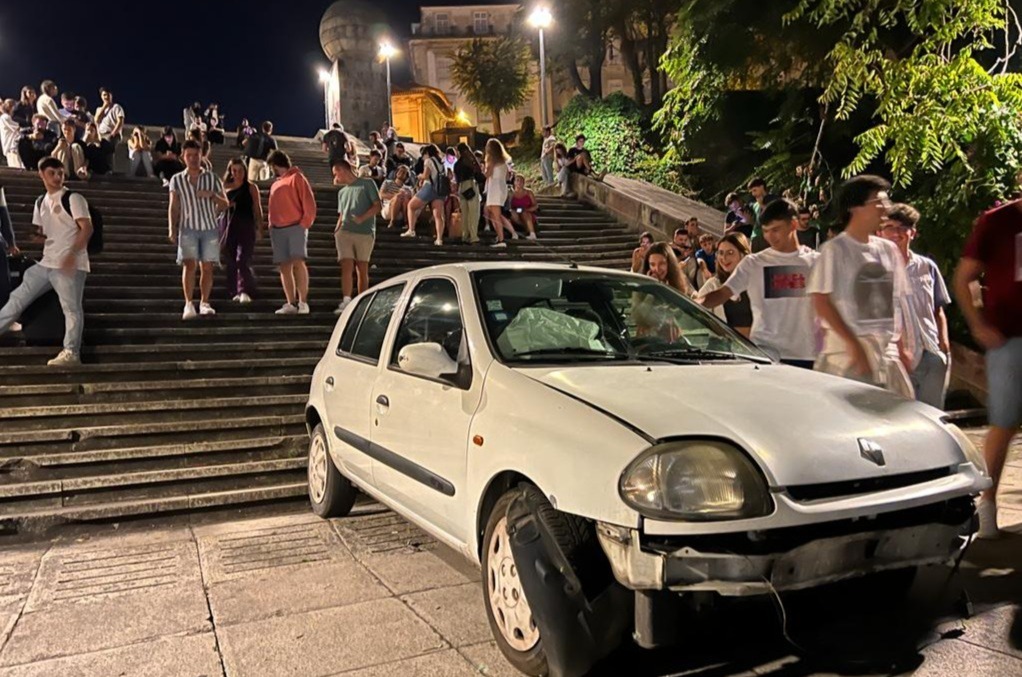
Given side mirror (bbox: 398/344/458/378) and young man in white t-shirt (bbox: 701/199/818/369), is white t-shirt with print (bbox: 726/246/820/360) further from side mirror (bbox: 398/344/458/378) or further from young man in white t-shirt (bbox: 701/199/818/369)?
side mirror (bbox: 398/344/458/378)

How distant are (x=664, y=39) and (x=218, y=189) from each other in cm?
2367

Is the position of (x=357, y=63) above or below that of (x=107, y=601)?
above

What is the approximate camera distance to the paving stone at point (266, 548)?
4098 mm

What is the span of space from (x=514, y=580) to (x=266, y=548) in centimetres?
221

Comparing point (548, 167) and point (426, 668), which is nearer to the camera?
point (426, 668)

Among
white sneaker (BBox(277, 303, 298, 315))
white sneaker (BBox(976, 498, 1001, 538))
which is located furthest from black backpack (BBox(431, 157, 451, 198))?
white sneaker (BBox(976, 498, 1001, 538))

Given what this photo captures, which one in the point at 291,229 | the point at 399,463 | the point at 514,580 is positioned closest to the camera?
the point at 514,580

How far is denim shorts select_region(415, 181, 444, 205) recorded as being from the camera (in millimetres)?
11844

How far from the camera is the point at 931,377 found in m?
4.60

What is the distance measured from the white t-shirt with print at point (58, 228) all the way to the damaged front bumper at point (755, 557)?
5.90 metres

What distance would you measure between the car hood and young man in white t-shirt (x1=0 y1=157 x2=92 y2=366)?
5143 mm

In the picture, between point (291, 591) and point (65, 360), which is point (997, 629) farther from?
point (65, 360)

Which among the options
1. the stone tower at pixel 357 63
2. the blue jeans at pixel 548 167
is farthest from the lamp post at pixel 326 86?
the blue jeans at pixel 548 167

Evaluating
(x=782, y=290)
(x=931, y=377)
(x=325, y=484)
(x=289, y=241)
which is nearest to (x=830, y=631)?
(x=782, y=290)
